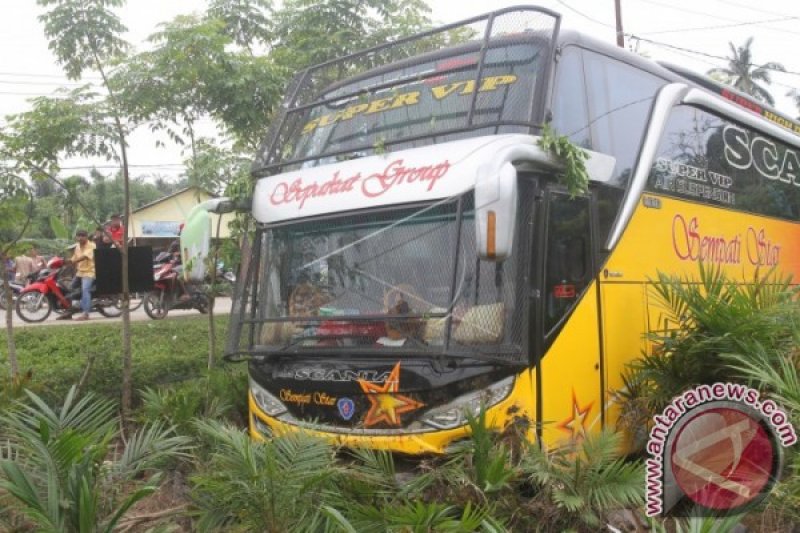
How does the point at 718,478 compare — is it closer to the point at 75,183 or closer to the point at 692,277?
the point at 692,277

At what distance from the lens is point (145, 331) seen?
1034cm

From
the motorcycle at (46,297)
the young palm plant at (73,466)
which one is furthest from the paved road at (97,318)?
the young palm plant at (73,466)

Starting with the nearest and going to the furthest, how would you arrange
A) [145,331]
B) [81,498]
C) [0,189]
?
[81,498] < [0,189] < [145,331]

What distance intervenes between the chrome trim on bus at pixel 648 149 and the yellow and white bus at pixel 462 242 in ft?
0.06

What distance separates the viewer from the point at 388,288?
4.60 metres

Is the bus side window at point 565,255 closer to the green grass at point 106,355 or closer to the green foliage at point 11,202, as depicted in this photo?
the green grass at point 106,355

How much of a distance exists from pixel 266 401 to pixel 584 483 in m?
2.22

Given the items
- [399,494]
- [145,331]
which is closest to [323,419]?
[399,494]

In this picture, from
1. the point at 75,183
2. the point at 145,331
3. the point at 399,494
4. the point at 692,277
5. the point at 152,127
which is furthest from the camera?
the point at 145,331

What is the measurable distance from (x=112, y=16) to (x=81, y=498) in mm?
5123

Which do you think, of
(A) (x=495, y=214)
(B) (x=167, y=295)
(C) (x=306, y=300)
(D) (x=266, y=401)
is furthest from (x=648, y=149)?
(B) (x=167, y=295)

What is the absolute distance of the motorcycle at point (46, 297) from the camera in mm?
12977

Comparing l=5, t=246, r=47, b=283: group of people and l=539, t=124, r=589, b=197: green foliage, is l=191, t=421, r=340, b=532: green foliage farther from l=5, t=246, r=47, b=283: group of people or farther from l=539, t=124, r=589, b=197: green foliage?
l=5, t=246, r=47, b=283: group of people

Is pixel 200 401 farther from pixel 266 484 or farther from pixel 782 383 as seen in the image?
pixel 782 383
